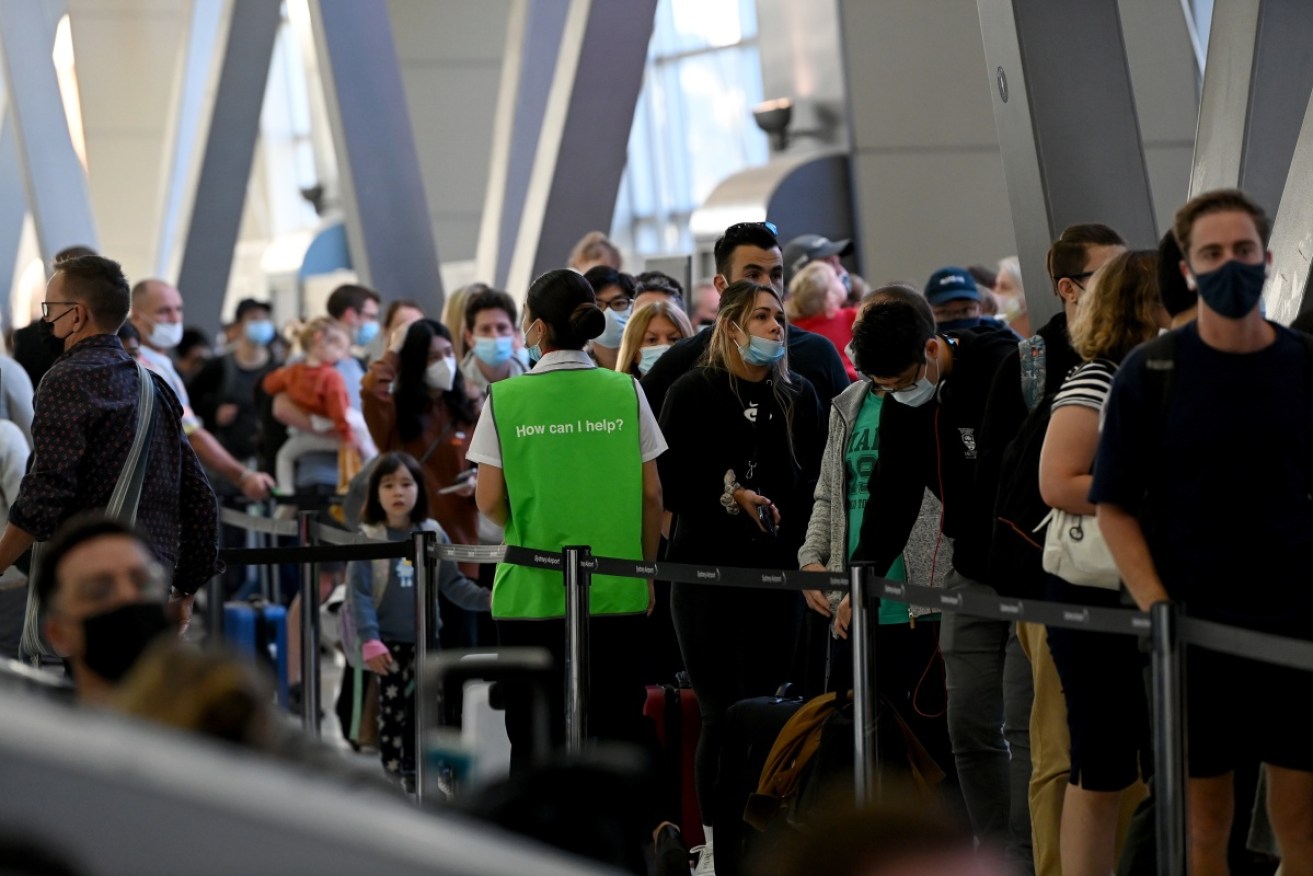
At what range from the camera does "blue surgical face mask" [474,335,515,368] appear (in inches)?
334

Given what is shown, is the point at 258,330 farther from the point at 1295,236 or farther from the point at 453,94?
the point at 1295,236

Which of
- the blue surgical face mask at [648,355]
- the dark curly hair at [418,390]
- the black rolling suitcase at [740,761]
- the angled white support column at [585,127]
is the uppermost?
the angled white support column at [585,127]

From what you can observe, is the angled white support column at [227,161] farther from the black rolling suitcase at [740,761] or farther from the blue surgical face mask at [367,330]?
the black rolling suitcase at [740,761]

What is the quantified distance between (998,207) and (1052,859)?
8858mm

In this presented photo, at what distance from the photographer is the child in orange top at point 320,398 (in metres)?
10.6

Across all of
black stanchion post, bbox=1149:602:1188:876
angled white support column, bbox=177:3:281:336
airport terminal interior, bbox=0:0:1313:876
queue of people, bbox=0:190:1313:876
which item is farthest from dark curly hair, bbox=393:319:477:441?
angled white support column, bbox=177:3:281:336

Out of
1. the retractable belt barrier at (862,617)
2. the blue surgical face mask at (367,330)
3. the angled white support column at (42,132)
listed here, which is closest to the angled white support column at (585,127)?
the blue surgical face mask at (367,330)

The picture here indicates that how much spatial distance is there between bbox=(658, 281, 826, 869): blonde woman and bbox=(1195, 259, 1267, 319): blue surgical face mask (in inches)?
85.5

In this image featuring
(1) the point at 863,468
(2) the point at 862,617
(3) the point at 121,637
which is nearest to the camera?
(3) the point at 121,637

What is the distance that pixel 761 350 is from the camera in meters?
6.14

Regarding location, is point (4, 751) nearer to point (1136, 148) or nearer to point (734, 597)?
point (734, 597)

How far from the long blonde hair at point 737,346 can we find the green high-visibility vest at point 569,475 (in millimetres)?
408

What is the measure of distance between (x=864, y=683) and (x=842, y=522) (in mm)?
701

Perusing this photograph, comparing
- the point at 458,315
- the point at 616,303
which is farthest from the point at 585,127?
the point at 616,303
